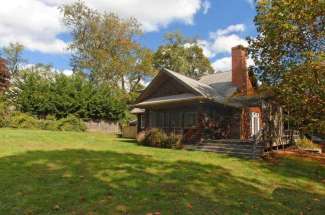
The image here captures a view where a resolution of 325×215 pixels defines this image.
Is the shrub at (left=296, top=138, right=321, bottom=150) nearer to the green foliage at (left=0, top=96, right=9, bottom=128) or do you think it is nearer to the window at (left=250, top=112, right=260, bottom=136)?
the window at (left=250, top=112, right=260, bottom=136)

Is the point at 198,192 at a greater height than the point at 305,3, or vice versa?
the point at 305,3

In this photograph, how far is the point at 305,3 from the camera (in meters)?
12.2

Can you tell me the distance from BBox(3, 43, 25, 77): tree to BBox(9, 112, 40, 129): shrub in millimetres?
32818

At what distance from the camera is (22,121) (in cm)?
2719

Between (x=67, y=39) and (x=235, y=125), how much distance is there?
30637 mm

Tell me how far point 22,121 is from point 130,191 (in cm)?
2377

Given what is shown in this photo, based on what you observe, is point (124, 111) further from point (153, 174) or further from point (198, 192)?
point (198, 192)

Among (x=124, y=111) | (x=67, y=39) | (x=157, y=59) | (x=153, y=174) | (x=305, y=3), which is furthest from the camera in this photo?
(x=157, y=59)

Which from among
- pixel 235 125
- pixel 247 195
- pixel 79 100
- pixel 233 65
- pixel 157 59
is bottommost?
pixel 247 195

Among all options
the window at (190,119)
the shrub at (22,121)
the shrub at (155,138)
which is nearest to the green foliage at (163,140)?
the shrub at (155,138)

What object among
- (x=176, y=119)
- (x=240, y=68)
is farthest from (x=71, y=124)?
(x=240, y=68)

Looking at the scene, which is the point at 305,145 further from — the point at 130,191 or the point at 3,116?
the point at 3,116

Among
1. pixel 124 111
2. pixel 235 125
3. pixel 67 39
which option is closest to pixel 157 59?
pixel 67 39

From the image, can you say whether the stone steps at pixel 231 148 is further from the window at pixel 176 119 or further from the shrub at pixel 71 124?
the shrub at pixel 71 124
